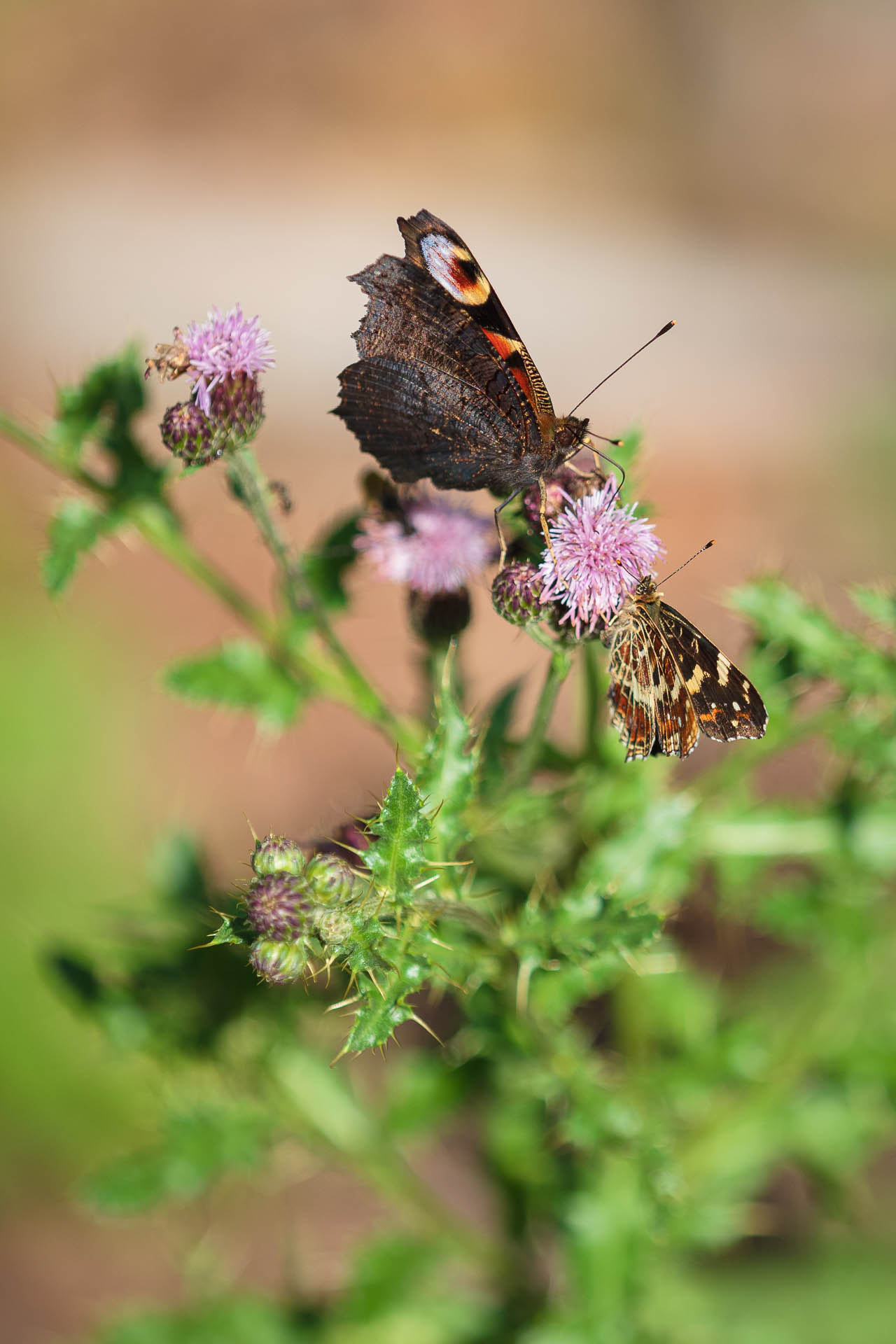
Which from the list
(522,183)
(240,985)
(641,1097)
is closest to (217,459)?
(240,985)

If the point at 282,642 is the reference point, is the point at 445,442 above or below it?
above

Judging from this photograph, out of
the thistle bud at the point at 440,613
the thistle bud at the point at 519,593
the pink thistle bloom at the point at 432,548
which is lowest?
the thistle bud at the point at 440,613

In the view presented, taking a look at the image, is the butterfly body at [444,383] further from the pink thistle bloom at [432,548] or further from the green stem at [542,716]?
the green stem at [542,716]

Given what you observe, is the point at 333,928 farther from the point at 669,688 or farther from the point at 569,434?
the point at 569,434

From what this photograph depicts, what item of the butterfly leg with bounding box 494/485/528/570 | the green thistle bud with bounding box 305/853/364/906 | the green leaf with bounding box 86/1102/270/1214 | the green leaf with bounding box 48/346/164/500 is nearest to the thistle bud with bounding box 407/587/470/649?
the butterfly leg with bounding box 494/485/528/570

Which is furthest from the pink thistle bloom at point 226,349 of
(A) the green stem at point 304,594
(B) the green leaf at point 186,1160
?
(B) the green leaf at point 186,1160

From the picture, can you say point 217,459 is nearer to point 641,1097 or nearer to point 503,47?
point 641,1097
